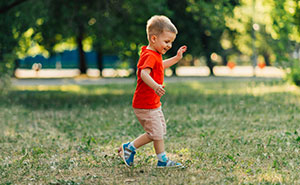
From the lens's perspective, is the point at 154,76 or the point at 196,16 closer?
the point at 154,76

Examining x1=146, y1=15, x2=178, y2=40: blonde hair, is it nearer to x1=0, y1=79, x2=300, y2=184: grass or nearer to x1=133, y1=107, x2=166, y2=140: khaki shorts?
x1=133, y1=107, x2=166, y2=140: khaki shorts

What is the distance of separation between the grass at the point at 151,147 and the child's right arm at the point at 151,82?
927 mm

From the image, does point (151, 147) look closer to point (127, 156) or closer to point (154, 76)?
point (127, 156)

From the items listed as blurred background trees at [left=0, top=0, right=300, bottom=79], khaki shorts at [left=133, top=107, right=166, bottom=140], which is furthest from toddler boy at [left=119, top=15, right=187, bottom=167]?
blurred background trees at [left=0, top=0, right=300, bottom=79]

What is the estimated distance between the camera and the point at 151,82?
16.3 ft

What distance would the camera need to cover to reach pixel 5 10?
552 inches

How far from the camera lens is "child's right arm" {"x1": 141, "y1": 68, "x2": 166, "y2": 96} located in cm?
491

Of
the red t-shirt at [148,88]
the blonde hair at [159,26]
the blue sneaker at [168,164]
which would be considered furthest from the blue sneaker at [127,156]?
the blonde hair at [159,26]

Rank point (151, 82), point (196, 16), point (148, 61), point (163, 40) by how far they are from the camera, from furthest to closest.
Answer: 1. point (196, 16)
2. point (163, 40)
3. point (148, 61)
4. point (151, 82)

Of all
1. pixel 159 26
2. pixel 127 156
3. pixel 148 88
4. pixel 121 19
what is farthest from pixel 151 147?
pixel 121 19

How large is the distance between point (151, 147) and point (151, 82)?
2.07 m

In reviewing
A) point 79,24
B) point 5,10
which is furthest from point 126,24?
point 5,10

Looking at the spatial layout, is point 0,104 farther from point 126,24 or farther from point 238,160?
point 238,160

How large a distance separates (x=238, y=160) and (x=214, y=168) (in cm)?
57
